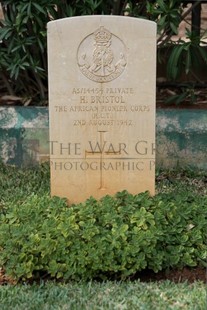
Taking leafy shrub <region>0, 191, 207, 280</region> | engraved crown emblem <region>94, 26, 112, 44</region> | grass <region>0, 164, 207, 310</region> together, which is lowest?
grass <region>0, 164, 207, 310</region>

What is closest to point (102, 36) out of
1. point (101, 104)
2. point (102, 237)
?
point (101, 104)

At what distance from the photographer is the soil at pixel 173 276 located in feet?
11.8

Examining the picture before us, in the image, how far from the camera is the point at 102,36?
12.9ft

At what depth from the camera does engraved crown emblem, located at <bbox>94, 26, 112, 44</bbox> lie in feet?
12.9

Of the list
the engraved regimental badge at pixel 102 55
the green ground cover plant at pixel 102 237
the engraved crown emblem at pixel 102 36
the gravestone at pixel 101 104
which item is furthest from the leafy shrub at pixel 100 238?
the engraved crown emblem at pixel 102 36

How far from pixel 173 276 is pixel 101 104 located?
4.01ft

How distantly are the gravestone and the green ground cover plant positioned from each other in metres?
0.18

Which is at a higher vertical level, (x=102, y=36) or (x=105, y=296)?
(x=102, y=36)

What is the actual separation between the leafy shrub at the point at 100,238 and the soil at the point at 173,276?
5 centimetres

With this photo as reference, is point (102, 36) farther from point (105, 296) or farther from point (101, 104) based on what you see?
point (105, 296)

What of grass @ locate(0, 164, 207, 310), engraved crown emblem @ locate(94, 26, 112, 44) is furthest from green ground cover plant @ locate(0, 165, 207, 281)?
engraved crown emblem @ locate(94, 26, 112, 44)

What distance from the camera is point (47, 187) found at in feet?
16.3

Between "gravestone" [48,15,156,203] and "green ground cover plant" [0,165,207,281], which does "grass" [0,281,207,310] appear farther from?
"gravestone" [48,15,156,203]

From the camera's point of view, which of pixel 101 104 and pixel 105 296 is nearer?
pixel 105 296
